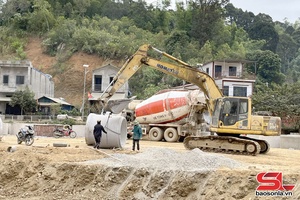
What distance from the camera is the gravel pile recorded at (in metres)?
17.8

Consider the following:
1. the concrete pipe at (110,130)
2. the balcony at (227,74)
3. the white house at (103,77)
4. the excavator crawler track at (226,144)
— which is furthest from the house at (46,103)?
the excavator crawler track at (226,144)

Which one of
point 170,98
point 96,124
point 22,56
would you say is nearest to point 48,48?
point 22,56

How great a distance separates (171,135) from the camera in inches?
1398

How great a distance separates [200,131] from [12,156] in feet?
53.9

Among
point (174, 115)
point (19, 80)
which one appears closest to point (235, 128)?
point (174, 115)

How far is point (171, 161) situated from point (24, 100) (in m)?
44.8

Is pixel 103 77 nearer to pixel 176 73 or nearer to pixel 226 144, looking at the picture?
pixel 176 73

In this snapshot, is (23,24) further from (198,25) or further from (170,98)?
(170,98)

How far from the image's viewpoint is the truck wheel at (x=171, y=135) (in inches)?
1391

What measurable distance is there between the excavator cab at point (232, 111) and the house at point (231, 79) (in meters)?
31.3

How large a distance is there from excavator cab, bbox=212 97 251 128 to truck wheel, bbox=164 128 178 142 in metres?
9.62

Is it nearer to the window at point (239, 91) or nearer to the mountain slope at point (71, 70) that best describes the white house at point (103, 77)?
the mountain slope at point (71, 70)

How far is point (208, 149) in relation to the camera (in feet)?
84.8

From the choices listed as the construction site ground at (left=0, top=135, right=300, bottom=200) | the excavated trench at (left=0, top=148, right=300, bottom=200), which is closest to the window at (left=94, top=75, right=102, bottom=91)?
the construction site ground at (left=0, top=135, right=300, bottom=200)
